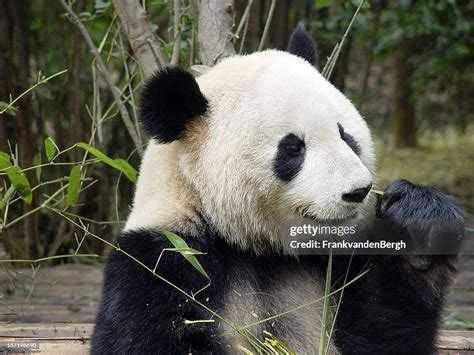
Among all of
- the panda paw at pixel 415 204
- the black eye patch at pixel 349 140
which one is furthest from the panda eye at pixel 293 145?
the panda paw at pixel 415 204

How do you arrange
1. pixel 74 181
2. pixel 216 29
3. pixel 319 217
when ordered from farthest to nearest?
pixel 216 29, pixel 74 181, pixel 319 217

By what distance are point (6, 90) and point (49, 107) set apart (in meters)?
0.78

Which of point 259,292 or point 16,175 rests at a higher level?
point 16,175

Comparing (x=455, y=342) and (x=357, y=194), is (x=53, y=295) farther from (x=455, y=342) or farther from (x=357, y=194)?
(x=357, y=194)

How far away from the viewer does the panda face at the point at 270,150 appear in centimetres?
290

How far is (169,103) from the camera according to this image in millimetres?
3010

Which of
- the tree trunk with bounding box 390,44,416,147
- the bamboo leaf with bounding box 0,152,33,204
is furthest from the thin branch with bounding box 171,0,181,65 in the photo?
the tree trunk with bounding box 390,44,416,147

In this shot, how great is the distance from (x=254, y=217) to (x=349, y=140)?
1.44 ft

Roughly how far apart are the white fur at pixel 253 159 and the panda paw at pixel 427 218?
194 mm

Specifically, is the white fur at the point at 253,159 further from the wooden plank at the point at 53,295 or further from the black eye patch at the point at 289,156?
the wooden plank at the point at 53,295

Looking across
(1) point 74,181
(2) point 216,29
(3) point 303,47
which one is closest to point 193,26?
(2) point 216,29

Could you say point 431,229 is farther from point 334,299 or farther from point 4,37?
point 4,37

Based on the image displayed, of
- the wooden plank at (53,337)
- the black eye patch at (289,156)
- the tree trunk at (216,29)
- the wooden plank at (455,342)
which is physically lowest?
the wooden plank at (455,342)

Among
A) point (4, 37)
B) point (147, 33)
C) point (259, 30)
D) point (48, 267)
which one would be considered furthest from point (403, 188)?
point (4, 37)
